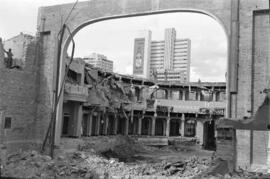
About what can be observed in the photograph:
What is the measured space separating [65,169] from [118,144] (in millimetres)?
15447

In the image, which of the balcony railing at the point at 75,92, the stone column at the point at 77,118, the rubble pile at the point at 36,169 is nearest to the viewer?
the rubble pile at the point at 36,169

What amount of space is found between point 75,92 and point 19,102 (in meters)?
7.31

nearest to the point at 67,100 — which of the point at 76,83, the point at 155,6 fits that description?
the point at 76,83

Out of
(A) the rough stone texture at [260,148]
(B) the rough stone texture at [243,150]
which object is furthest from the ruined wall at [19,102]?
(A) the rough stone texture at [260,148]

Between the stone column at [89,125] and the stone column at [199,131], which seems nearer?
the stone column at [89,125]

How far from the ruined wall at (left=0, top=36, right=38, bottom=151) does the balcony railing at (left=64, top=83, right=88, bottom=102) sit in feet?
16.8

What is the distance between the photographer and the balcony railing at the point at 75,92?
24841 millimetres

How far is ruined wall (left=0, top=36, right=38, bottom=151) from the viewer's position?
17.7 metres

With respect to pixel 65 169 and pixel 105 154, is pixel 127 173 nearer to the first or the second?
pixel 65 169

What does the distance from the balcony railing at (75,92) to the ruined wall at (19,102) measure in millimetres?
5108

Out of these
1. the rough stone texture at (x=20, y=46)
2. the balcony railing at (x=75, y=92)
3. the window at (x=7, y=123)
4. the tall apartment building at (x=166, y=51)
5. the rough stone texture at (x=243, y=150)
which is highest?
the tall apartment building at (x=166, y=51)

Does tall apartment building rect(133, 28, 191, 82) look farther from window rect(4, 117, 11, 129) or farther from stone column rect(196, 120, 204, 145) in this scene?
window rect(4, 117, 11, 129)

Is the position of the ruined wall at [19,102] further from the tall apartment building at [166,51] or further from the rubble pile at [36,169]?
the tall apartment building at [166,51]

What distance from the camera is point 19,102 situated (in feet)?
61.3
